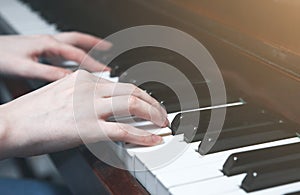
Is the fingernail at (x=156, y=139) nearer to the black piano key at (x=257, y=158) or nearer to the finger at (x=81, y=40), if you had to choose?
the black piano key at (x=257, y=158)

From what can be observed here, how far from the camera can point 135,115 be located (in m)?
0.89

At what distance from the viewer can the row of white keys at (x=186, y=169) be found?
0.72m

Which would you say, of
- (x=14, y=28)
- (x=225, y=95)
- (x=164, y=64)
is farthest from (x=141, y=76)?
(x=14, y=28)

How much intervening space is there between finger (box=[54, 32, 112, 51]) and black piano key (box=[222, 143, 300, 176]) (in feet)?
2.27

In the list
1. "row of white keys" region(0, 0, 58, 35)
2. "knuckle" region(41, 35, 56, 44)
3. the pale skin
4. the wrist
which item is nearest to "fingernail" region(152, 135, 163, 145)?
the pale skin

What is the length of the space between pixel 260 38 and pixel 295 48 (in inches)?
4.1

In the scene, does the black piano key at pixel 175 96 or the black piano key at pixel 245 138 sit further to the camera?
the black piano key at pixel 175 96

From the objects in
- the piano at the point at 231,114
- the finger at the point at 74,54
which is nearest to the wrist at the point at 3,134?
the piano at the point at 231,114

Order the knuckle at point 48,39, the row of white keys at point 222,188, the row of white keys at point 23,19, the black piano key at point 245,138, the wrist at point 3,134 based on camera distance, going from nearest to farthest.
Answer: the row of white keys at point 222,188 → the black piano key at point 245,138 → the wrist at point 3,134 → the knuckle at point 48,39 → the row of white keys at point 23,19

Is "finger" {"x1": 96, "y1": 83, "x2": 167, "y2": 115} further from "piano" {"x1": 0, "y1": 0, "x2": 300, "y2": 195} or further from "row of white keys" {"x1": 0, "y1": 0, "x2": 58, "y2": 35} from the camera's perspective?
"row of white keys" {"x1": 0, "y1": 0, "x2": 58, "y2": 35}

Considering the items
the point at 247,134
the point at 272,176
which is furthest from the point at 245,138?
the point at 272,176

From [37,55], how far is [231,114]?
0.62 meters

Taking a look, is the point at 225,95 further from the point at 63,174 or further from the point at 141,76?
the point at 63,174

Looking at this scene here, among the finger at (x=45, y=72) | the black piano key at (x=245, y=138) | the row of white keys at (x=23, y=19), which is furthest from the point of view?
the row of white keys at (x=23, y=19)
